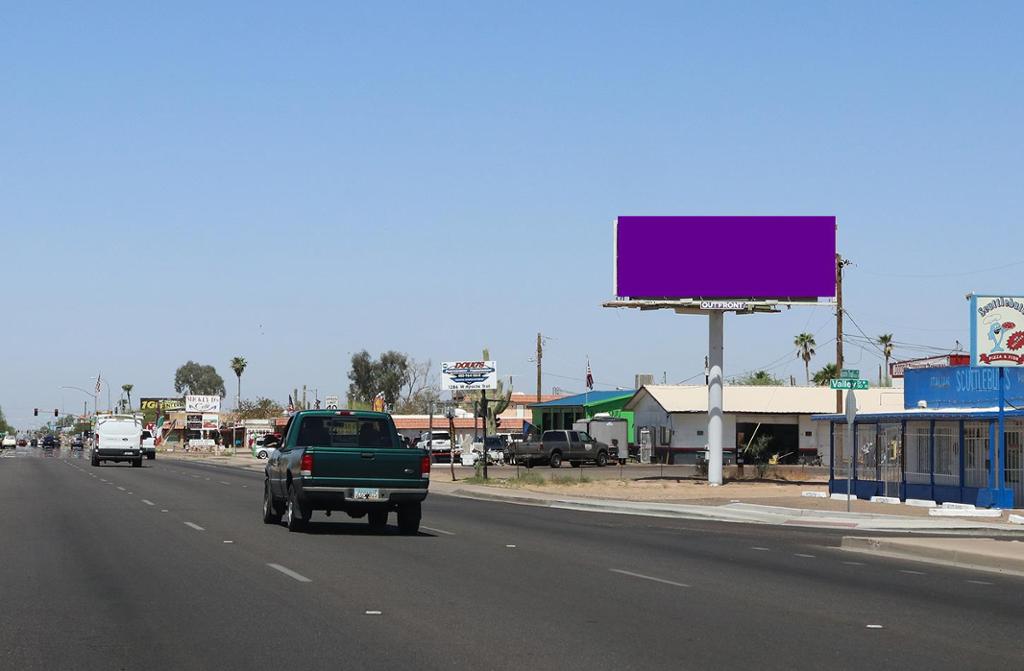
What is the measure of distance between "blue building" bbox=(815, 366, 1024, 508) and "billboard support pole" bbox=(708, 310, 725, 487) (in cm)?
803

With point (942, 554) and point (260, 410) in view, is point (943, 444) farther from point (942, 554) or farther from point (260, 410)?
point (260, 410)

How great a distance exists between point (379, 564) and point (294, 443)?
22.5 feet

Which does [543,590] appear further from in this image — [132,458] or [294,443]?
[132,458]

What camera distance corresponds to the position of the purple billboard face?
51531 millimetres

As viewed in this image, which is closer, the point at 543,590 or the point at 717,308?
the point at 543,590

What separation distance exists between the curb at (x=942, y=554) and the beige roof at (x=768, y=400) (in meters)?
52.5

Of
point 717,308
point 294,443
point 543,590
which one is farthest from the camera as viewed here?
point 717,308

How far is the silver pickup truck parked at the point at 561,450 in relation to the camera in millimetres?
76688

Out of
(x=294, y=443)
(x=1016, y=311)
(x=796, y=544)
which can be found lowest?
(x=796, y=544)

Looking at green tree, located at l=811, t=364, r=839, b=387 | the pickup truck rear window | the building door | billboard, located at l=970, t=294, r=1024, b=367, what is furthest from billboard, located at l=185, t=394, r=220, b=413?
the pickup truck rear window

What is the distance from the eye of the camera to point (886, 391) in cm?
8212

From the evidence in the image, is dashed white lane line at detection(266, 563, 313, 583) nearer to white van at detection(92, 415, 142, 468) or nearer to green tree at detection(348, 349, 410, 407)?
white van at detection(92, 415, 142, 468)

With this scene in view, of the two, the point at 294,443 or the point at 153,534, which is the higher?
the point at 294,443

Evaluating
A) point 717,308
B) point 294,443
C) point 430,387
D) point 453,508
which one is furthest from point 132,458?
point 430,387
